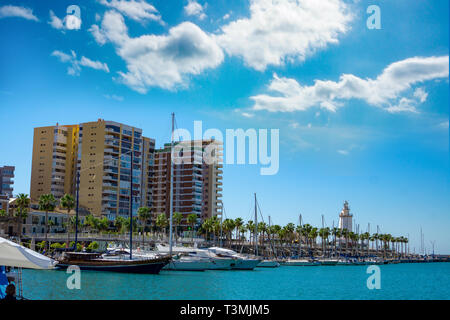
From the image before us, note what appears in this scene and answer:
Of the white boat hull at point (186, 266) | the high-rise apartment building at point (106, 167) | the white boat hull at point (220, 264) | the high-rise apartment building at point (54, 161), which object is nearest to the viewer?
the white boat hull at point (186, 266)

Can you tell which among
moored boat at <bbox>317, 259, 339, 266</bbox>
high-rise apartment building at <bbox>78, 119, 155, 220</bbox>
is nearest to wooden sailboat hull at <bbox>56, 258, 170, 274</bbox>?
high-rise apartment building at <bbox>78, 119, 155, 220</bbox>

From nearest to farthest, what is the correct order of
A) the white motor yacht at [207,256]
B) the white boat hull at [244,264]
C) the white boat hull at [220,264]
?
the white motor yacht at [207,256], the white boat hull at [220,264], the white boat hull at [244,264]

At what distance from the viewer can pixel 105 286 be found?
164ft

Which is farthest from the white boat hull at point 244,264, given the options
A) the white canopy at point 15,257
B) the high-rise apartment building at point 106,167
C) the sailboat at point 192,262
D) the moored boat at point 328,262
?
the white canopy at point 15,257

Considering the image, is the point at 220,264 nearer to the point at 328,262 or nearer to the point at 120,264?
the point at 120,264

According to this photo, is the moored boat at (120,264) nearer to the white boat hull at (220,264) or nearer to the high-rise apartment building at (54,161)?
the white boat hull at (220,264)

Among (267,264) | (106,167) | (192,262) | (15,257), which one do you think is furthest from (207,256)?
(106,167)

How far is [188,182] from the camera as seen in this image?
560 ft

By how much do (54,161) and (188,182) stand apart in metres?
45.8

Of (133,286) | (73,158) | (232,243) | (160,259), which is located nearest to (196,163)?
(232,243)

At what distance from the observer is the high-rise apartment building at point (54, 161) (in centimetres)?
15975

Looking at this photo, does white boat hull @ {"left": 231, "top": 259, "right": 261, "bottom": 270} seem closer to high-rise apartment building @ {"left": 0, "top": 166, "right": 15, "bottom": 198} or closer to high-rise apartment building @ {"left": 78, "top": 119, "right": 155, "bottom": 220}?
high-rise apartment building @ {"left": 78, "top": 119, "right": 155, "bottom": 220}

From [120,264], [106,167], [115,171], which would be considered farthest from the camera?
[115,171]
